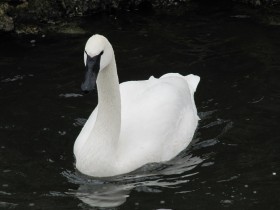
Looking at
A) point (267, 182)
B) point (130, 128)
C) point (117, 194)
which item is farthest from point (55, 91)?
point (267, 182)

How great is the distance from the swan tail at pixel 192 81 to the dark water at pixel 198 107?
291 millimetres

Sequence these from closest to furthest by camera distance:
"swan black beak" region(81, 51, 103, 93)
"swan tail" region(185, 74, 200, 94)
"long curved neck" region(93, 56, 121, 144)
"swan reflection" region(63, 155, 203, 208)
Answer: "swan black beak" region(81, 51, 103, 93) < "swan reflection" region(63, 155, 203, 208) < "long curved neck" region(93, 56, 121, 144) < "swan tail" region(185, 74, 200, 94)

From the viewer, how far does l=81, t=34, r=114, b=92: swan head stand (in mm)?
7551

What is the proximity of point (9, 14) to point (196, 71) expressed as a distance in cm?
389

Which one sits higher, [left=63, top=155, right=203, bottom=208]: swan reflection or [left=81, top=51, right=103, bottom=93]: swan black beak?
[left=81, top=51, right=103, bottom=93]: swan black beak

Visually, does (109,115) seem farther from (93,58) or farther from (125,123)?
(93,58)

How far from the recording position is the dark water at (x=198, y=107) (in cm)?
795

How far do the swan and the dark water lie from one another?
6.2 inches

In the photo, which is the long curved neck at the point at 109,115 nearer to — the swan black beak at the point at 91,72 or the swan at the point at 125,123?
the swan at the point at 125,123

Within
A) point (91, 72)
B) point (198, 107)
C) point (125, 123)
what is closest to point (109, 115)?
point (125, 123)

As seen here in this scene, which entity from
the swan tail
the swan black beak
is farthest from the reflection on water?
the swan tail

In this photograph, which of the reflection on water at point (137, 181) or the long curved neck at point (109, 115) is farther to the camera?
the long curved neck at point (109, 115)

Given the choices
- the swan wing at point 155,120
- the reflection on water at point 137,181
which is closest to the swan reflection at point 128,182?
the reflection on water at point 137,181

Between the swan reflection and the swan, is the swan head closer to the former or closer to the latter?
the swan
